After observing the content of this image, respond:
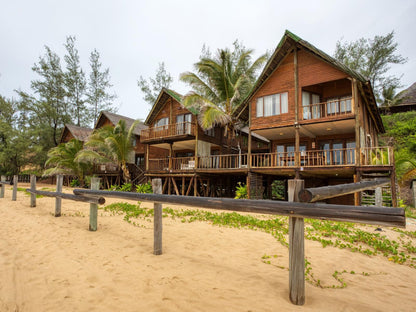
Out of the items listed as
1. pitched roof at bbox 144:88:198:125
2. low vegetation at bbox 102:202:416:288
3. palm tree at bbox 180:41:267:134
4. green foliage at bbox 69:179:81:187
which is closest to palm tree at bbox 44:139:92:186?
green foliage at bbox 69:179:81:187

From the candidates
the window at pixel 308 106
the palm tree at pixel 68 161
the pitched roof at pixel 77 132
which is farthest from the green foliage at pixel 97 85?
the window at pixel 308 106

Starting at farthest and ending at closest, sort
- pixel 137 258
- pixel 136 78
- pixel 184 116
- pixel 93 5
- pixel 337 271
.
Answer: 1. pixel 136 78
2. pixel 93 5
3. pixel 184 116
4. pixel 137 258
5. pixel 337 271

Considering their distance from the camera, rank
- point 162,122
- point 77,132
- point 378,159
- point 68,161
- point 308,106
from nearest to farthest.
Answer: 1. point 378,159
2. point 308,106
3. point 162,122
4. point 68,161
5. point 77,132

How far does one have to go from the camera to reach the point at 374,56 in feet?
99.1

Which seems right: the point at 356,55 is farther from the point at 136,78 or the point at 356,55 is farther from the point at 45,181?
the point at 45,181

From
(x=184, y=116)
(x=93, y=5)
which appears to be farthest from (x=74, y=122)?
(x=184, y=116)

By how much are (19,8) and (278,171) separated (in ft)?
83.3

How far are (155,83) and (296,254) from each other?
3389cm

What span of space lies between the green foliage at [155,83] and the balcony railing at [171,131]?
14.6 meters

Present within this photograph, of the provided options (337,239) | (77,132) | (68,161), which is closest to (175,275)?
(337,239)

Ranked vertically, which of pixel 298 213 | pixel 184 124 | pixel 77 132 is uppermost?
pixel 77 132

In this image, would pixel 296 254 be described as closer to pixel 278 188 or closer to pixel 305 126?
pixel 305 126

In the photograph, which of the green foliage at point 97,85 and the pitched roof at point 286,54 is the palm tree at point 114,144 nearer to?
the pitched roof at point 286,54

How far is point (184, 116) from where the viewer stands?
19.6 m
